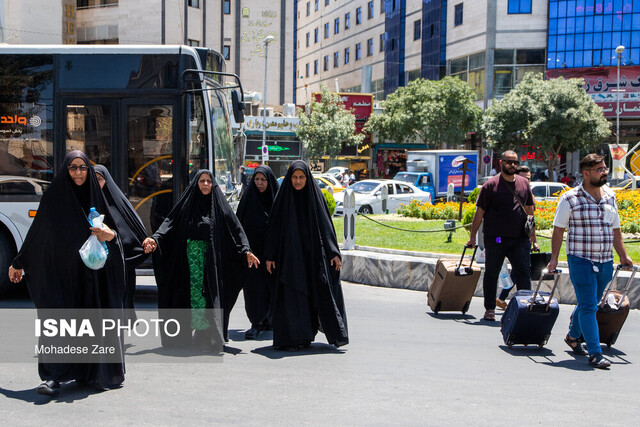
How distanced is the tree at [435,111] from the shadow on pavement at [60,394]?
39.7 m

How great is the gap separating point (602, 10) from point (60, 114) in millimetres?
39639

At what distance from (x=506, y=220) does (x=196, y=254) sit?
10.7ft

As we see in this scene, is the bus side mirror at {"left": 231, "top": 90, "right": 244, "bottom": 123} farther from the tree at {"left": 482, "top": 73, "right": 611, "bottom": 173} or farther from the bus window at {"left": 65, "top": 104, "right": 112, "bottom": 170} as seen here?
the tree at {"left": 482, "top": 73, "right": 611, "bottom": 173}

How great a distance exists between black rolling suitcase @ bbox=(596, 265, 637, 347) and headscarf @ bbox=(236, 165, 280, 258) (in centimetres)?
319

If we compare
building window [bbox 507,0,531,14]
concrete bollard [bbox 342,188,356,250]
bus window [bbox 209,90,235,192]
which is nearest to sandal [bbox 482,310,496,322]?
bus window [bbox 209,90,235,192]

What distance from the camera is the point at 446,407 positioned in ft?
15.5

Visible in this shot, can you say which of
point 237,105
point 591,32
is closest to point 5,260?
point 237,105

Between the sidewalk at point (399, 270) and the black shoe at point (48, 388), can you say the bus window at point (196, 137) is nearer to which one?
the sidewalk at point (399, 270)

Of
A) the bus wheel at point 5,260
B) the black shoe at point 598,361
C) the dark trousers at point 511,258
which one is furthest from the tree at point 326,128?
the black shoe at point 598,361

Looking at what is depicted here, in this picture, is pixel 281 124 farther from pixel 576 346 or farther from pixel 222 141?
pixel 576 346

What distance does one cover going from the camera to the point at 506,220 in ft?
24.7

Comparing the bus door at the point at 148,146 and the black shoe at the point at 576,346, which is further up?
the bus door at the point at 148,146

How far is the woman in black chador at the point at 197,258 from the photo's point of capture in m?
6.23

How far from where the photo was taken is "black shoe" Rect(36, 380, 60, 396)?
4.71 metres
